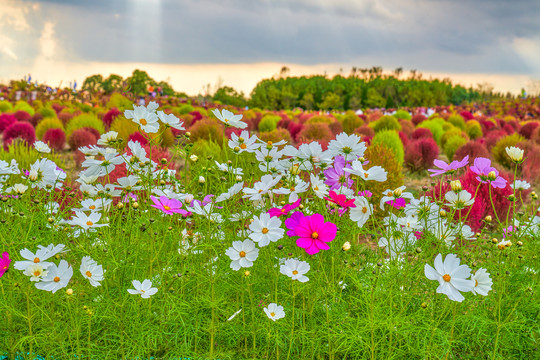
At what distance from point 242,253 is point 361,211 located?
20.5 inches

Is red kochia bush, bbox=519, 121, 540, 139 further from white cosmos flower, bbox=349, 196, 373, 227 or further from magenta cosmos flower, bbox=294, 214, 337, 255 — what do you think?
magenta cosmos flower, bbox=294, 214, 337, 255

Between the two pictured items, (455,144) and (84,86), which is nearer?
(455,144)

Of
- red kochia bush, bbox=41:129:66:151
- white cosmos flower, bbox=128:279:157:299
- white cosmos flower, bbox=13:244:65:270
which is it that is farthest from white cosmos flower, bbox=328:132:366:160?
red kochia bush, bbox=41:129:66:151

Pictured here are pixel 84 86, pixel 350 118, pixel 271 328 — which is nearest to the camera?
pixel 271 328

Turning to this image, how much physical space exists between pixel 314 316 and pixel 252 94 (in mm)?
36494

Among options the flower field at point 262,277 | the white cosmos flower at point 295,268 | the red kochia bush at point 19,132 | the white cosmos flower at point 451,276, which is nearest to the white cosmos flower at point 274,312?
the flower field at point 262,277

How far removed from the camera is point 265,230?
1.69m

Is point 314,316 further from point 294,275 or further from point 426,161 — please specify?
point 426,161

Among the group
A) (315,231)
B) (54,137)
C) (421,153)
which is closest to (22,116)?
(54,137)

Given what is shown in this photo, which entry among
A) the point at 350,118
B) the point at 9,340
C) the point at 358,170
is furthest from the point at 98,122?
the point at 358,170

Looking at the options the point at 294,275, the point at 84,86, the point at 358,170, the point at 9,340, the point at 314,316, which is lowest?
the point at 9,340

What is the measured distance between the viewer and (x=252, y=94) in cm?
3775

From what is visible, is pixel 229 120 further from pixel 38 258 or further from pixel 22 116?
pixel 22 116

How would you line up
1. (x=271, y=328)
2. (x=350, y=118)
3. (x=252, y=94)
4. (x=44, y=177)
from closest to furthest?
1. (x=271, y=328)
2. (x=44, y=177)
3. (x=350, y=118)
4. (x=252, y=94)
